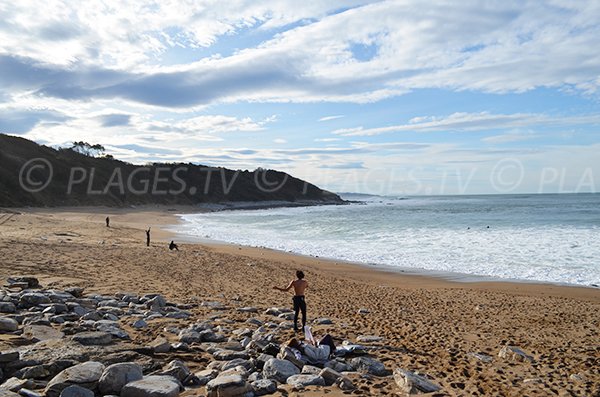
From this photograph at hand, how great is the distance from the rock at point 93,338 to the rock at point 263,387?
7.18 feet

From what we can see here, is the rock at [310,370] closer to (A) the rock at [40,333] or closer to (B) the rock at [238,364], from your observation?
(B) the rock at [238,364]

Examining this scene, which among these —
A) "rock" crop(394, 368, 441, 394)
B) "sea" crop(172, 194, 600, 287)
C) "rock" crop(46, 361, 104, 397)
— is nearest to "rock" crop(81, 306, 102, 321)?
"rock" crop(46, 361, 104, 397)

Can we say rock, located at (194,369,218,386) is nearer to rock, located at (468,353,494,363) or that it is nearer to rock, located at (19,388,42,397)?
rock, located at (19,388,42,397)

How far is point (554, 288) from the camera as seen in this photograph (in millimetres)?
14141

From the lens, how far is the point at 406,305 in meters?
11.1

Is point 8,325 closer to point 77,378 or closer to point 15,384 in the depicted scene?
point 15,384

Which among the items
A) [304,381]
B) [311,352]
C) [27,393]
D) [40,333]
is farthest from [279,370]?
[40,333]

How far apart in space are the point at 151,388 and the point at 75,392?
66cm

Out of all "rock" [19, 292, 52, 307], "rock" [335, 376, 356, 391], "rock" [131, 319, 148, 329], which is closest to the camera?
"rock" [335, 376, 356, 391]

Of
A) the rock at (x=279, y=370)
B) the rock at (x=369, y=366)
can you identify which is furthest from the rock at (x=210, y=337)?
the rock at (x=369, y=366)

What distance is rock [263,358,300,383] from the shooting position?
16.9 feet

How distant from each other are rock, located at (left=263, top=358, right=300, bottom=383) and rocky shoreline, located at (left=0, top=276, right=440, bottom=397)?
0.01 meters

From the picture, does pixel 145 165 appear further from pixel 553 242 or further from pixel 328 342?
pixel 328 342

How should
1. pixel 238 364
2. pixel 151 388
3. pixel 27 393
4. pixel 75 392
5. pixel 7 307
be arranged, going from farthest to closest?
1. pixel 7 307
2. pixel 238 364
3. pixel 151 388
4. pixel 75 392
5. pixel 27 393
